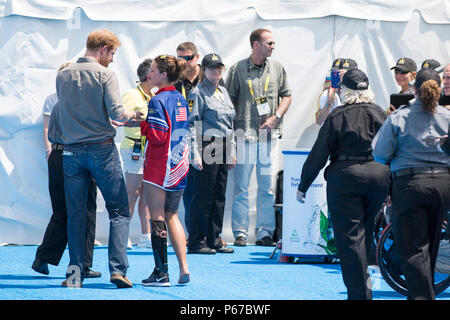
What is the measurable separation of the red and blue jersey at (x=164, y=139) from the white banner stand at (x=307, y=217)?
1.72 meters

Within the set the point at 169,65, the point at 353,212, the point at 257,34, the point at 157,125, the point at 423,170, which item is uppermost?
the point at 257,34

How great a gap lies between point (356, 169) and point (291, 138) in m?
3.93

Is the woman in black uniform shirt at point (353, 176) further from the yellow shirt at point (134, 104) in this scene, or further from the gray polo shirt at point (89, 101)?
the yellow shirt at point (134, 104)

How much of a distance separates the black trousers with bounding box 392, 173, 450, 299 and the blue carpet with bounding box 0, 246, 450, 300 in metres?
1.15

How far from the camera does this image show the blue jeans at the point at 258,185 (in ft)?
28.4

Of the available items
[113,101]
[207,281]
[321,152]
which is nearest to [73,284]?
[207,281]

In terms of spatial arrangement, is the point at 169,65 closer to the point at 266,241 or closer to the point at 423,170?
the point at 423,170

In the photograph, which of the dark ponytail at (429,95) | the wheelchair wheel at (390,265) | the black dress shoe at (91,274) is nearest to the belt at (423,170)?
the dark ponytail at (429,95)

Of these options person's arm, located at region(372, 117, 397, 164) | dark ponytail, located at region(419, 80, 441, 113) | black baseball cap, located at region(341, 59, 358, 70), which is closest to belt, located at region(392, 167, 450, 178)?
person's arm, located at region(372, 117, 397, 164)

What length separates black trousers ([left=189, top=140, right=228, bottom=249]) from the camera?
805 cm

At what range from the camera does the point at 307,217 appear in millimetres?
7281

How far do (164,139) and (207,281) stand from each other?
1299mm
